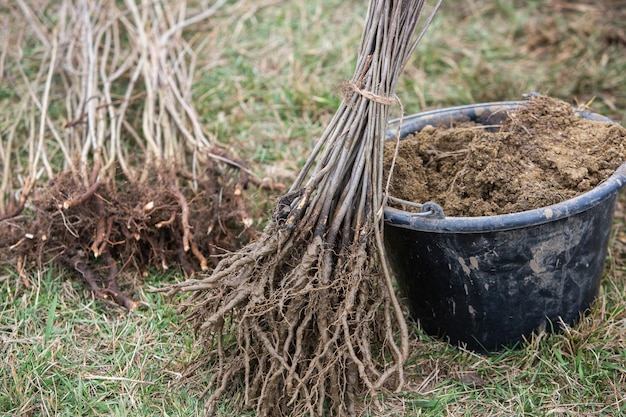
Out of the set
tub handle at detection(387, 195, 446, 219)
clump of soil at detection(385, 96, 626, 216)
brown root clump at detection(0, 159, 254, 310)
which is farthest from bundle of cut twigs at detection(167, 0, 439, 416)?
brown root clump at detection(0, 159, 254, 310)

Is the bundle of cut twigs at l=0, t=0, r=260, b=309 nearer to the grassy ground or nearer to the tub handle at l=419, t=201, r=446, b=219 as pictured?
the grassy ground

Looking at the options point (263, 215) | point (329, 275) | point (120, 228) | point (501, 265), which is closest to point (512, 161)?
point (501, 265)

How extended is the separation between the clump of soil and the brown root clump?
65cm

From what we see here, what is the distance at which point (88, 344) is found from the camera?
2.05 m

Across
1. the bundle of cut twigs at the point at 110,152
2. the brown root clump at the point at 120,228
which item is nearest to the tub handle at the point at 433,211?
the bundle of cut twigs at the point at 110,152

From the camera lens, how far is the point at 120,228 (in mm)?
2297

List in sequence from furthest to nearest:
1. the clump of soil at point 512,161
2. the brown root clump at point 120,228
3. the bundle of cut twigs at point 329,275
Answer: the brown root clump at point 120,228 → the clump of soil at point 512,161 → the bundle of cut twigs at point 329,275

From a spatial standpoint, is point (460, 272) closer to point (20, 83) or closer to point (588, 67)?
point (588, 67)

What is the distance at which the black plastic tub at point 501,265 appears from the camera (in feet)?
5.57

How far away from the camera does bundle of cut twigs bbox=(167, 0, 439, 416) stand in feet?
5.48

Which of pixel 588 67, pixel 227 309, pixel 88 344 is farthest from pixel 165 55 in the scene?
pixel 588 67

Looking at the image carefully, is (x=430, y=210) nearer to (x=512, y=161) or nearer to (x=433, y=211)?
(x=433, y=211)

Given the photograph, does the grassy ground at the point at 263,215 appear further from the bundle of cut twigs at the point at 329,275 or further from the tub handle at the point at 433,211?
the tub handle at the point at 433,211

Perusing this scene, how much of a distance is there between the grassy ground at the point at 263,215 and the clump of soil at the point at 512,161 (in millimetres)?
442
